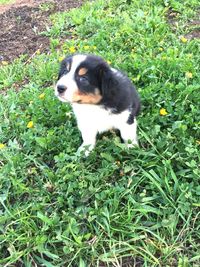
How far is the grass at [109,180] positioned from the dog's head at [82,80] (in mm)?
695

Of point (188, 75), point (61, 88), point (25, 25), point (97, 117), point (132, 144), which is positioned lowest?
point (25, 25)

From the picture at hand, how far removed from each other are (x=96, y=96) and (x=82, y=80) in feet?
Answer: 0.63

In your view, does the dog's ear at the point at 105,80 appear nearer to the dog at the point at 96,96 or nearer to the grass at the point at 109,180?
the dog at the point at 96,96

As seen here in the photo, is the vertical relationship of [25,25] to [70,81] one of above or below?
below

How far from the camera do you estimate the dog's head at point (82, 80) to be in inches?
132

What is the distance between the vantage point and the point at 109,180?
3.78 m

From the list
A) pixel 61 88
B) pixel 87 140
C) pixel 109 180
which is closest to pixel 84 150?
pixel 87 140

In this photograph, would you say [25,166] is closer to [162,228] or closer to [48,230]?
[48,230]

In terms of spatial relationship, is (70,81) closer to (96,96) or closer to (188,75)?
(96,96)

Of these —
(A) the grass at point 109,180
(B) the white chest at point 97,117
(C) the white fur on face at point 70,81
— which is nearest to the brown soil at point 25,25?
(A) the grass at point 109,180

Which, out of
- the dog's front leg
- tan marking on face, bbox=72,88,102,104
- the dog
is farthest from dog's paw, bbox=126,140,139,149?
tan marking on face, bbox=72,88,102,104

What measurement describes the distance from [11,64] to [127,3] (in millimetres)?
2370

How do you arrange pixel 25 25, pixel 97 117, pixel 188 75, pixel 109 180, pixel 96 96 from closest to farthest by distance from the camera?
pixel 96 96 < pixel 97 117 < pixel 109 180 < pixel 188 75 < pixel 25 25

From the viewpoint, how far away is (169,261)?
3.20 metres
